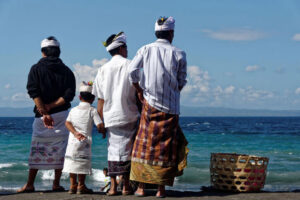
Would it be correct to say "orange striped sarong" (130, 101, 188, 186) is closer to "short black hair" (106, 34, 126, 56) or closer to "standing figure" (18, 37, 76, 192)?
"short black hair" (106, 34, 126, 56)

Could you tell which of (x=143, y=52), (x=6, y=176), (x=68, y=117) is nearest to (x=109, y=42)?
(x=143, y=52)

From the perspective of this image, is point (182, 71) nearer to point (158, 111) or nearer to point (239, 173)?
point (158, 111)

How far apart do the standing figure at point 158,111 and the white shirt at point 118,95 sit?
16 centimetres

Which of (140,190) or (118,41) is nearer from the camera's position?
(140,190)

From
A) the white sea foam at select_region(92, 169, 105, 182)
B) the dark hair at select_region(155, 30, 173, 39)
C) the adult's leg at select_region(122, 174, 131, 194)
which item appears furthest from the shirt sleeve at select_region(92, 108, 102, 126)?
the white sea foam at select_region(92, 169, 105, 182)

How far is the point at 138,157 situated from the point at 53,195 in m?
1.12

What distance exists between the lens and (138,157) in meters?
4.56

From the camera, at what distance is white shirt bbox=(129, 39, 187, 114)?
178 inches

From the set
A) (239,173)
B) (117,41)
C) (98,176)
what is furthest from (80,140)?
(98,176)

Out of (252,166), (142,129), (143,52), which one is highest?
(143,52)

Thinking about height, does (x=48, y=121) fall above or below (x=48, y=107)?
below

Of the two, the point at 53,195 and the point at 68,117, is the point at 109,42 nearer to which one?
the point at 68,117

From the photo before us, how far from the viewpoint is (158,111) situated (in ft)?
14.8

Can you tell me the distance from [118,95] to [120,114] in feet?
0.68
